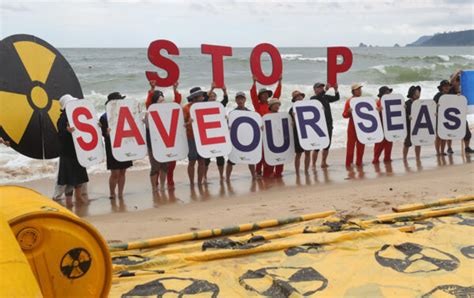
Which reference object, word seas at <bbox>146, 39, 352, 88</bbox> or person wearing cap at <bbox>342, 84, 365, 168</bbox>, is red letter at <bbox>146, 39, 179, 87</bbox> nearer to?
word seas at <bbox>146, 39, 352, 88</bbox>

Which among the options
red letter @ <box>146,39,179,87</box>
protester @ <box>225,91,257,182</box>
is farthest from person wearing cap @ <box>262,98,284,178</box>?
red letter @ <box>146,39,179,87</box>

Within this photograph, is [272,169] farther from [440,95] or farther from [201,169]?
[440,95]

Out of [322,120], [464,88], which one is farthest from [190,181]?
[464,88]

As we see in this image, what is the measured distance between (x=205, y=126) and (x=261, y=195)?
1.32m

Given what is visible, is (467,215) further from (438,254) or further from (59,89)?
(59,89)

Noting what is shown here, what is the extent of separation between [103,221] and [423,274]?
361 centimetres

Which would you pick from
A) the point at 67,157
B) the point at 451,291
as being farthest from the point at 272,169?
the point at 451,291

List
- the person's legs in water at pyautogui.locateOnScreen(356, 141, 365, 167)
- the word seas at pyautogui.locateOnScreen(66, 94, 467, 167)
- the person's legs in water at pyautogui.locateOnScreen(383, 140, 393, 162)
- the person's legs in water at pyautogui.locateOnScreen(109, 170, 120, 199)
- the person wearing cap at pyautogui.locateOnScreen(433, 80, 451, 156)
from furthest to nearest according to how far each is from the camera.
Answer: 1. the person wearing cap at pyautogui.locateOnScreen(433, 80, 451, 156)
2. the person's legs in water at pyautogui.locateOnScreen(383, 140, 393, 162)
3. the person's legs in water at pyautogui.locateOnScreen(356, 141, 365, 167)
4. the person's legs in water at pyautogui.locateOnScreen(109, 170, 120, 199)
5. the word seas at pyautogui.locateOnScreen(66, 94, 467, 167)

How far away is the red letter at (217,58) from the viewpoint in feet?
24.2

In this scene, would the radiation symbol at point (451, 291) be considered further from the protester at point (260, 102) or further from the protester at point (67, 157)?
the protester at point (260, 102)

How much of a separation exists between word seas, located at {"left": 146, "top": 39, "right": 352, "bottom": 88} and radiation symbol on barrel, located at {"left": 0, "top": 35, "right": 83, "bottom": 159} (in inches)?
48.7

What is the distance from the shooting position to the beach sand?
211 inches

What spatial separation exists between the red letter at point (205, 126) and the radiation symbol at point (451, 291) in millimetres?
4386

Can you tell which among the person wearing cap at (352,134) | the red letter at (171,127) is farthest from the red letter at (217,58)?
the person wearing cap at (352,134)
